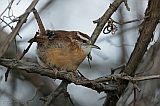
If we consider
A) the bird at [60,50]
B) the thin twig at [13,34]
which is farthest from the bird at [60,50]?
the thin twig at [13,34]

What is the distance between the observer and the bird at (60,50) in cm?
157

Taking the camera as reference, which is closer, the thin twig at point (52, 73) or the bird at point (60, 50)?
the thin twig at point (52, 73)

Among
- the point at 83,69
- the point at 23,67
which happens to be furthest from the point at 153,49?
the point at 83,69

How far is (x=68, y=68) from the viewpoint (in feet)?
5.23

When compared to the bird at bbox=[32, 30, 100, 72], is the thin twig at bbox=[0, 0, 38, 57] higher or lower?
higher

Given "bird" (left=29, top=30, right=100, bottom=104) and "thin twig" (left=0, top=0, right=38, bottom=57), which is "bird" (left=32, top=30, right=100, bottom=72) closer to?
"bird" (left=29, top=30, right=100, bottom=104)

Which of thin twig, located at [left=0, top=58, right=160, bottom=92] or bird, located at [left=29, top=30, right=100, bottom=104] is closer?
thin twig, located at [left=0, top=58, right=160, bottom=92]

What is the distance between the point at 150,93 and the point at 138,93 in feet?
0.15

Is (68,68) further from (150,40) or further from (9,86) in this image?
(9,86)

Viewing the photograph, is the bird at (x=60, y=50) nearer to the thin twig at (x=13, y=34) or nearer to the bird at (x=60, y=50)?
the bird at (x=60, y=50)

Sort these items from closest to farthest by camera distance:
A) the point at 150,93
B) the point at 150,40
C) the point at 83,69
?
the point at 150,93 → the point at 150,40 → the point at 83,69

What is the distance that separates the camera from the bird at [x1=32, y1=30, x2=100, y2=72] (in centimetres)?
157

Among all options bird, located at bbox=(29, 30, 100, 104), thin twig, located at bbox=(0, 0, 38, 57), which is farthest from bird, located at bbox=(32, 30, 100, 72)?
thin twig, located at bbox=(0, 0, 38, 57)

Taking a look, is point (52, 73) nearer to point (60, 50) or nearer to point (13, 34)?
point (60, 50)
